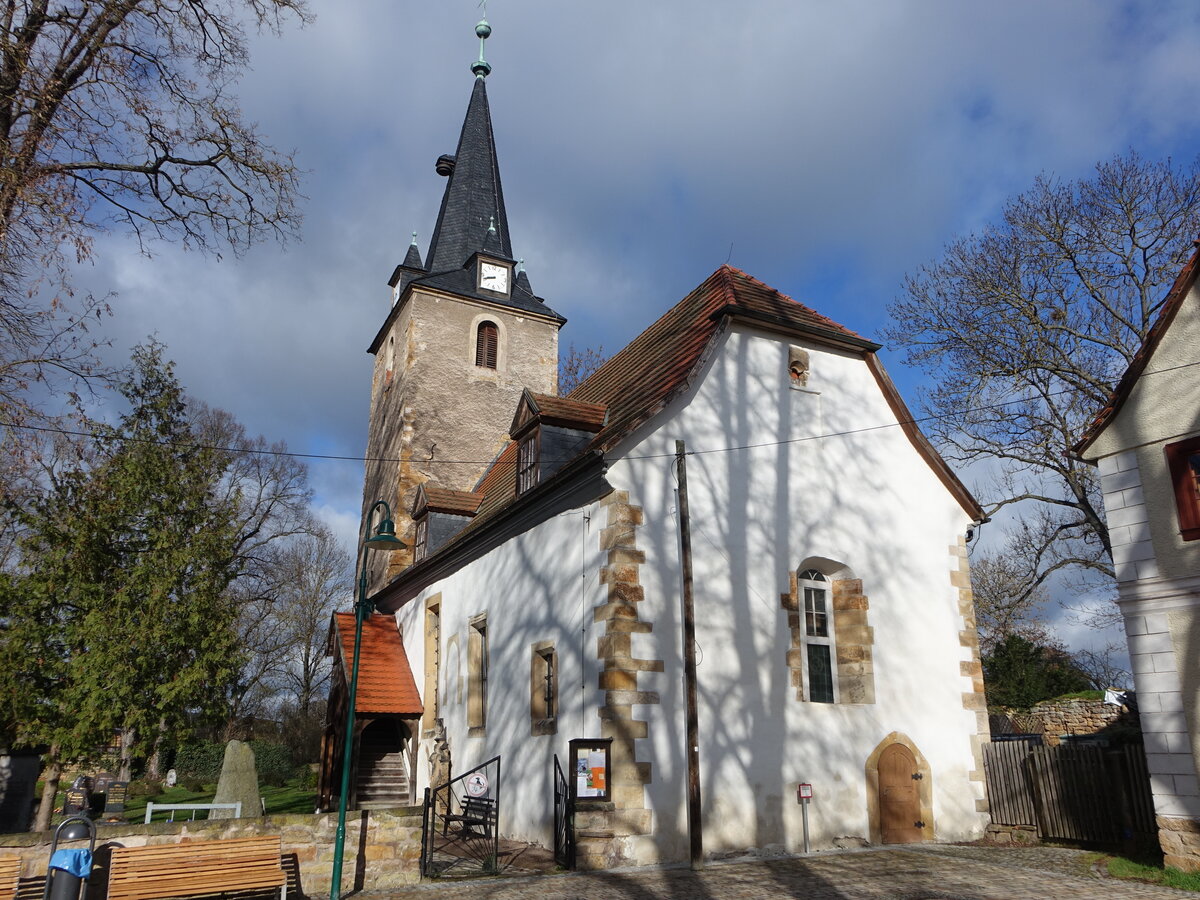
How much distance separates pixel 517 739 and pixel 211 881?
575cm

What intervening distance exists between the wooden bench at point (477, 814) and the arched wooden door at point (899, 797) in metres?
5.74

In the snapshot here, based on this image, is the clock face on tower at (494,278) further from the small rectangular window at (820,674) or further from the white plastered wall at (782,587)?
the small rectangular window at (820,674)

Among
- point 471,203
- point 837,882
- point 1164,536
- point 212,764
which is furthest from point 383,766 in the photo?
point 212,764

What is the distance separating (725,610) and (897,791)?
382cm

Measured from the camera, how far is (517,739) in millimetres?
14016

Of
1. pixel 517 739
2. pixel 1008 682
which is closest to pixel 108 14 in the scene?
pixel 517 739

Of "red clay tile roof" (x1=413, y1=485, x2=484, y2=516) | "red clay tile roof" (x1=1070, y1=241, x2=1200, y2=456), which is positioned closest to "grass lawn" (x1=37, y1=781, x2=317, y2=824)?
"red clay tile roof" (x1=413, y1=485, x2=484, y2=516)

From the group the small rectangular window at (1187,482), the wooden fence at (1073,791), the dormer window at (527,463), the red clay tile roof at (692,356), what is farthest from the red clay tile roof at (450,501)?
the small rectangular window at (1187,482)

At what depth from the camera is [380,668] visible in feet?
64.2

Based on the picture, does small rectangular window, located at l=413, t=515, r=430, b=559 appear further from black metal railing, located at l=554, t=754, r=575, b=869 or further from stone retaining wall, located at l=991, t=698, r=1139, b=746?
stone retaining wall, located at l=991, t=698, r=1139, b=746

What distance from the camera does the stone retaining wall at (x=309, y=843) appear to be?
8.70 m

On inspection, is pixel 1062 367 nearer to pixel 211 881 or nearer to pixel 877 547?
pixel 877 547

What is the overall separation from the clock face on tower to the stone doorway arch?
18.0 meters

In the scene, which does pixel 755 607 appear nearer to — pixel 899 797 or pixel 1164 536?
pixel 899 797
